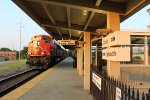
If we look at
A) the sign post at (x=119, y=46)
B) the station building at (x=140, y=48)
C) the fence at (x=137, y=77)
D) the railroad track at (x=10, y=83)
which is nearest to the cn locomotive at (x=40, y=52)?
the railroad track at (x=10, y=83)

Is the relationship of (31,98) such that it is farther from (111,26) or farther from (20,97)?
(111,26)

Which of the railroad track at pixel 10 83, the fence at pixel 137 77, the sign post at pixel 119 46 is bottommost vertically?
the railroad track at pixel 10 83

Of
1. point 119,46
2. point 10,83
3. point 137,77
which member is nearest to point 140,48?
point 137,77

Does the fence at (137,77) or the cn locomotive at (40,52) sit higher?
the cn locomotive at (40,52)

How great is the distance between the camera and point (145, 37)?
15742 millimetres

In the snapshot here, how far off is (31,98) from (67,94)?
1676mm

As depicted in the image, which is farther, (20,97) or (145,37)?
(145,37)

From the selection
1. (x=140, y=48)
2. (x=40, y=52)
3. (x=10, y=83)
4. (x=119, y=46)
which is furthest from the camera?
A: (x=40, y=52)

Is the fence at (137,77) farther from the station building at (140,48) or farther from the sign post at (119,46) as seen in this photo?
the sign post at (119,46)

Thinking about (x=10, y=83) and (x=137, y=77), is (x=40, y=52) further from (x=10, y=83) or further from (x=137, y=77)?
(x=137, y=77)

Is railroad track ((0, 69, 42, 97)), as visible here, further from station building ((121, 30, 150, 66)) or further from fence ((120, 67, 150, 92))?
station building ((121, 30, 150, 66))

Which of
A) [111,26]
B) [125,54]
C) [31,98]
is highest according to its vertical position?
[111,26]

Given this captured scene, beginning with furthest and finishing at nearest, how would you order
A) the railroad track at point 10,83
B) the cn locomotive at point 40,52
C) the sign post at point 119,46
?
the cn locomotive at point 40,52 → the railroad track at point 10,83 → the sign post at point 119,46

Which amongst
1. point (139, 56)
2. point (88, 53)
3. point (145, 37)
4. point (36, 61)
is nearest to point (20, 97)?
point (88, 53)
